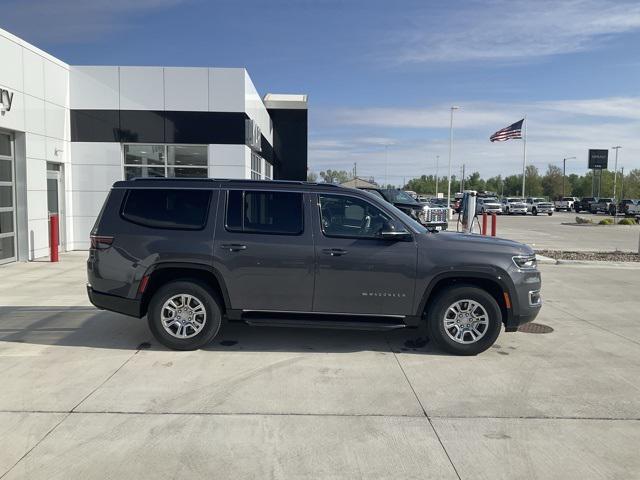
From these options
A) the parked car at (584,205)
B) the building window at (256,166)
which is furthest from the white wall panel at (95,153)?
the parked car at (584,205)

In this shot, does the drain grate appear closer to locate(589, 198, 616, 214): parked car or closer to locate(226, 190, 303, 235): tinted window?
locate(226, 190, 303, 235): tinted window

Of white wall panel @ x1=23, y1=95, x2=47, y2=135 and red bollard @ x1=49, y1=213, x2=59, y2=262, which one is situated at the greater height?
white wall panel @ x1=23, y1=95, x2=47, y2=135

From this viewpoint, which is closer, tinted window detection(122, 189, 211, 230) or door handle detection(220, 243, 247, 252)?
door handle detection(220, 243, 247, 252)

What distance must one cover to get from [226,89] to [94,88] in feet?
12.0

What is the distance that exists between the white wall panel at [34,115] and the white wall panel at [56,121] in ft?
0.71

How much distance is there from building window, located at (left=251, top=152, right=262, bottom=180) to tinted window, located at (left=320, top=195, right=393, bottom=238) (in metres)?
12.2

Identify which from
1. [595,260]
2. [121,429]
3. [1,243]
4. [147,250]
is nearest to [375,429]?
[121,429]

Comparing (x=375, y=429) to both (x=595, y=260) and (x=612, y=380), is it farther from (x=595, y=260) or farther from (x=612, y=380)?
(x=595, y=260)

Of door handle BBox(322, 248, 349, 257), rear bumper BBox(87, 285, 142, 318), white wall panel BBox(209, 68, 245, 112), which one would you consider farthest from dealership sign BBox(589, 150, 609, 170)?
rear bumper BBox(87, 285, 142, 318)

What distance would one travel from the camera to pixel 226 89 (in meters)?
15.4

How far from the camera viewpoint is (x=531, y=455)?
393 cm

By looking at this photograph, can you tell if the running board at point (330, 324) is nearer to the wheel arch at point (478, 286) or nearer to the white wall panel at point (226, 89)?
the wheel arch at point (478, 286)

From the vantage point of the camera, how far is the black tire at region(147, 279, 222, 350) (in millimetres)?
→ 6203

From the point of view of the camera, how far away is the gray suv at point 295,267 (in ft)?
20.0
